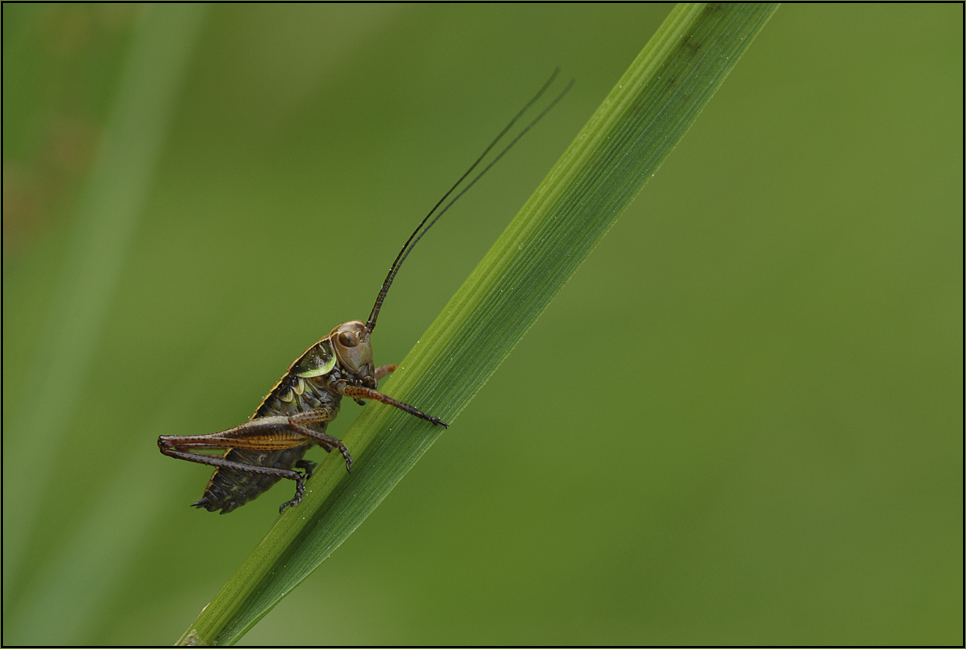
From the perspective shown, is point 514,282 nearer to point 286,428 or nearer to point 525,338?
point 286,428

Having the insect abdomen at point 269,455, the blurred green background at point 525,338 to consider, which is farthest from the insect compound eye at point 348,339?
the blurred green background at point 525,338

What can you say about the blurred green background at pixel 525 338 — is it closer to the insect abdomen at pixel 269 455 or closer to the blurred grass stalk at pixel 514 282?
the insect abdomen at pixel 269 455

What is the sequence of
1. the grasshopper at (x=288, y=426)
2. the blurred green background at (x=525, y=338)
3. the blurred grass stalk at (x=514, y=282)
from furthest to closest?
1. the blurred green background at (x=525, y=338)
2. the grasshopper at (x=288, y=426)
3. the blurred grass stalk at (x=514, y=282)

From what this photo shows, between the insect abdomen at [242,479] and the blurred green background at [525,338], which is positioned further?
the blurred green background at [525,338]

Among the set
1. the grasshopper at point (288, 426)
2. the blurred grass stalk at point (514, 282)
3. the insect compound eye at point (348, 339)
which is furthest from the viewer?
the insect compound eye at point (348, 339)

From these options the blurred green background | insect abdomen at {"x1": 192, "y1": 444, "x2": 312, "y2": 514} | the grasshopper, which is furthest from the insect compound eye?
the blurred green background

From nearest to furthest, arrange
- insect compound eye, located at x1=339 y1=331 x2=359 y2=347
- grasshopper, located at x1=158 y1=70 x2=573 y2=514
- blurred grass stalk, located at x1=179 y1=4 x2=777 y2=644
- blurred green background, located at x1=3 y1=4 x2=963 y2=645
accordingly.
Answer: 1. blurred grass stalk, located at x1=179 y1=4 x2=777 y2=644
2. grasshopper, located at x1=158 y1=70 x2=573 y2=514
3. insect compound eye, located at x1=339 y1=331 x2=359 y2=347
4. blurred green background, located at x1=3 y1=4 x2=963 y2=645

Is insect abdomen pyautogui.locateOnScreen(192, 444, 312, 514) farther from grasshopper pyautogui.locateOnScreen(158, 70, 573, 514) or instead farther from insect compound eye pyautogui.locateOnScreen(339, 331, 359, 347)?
insect compound eye pyautogui.locateOnScreen(339, 331, 359, 347)

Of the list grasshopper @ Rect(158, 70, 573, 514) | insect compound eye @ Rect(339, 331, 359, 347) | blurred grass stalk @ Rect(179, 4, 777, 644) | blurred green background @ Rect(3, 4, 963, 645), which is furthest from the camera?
blurred green background @ Rect(3, 4, 963, 645)
